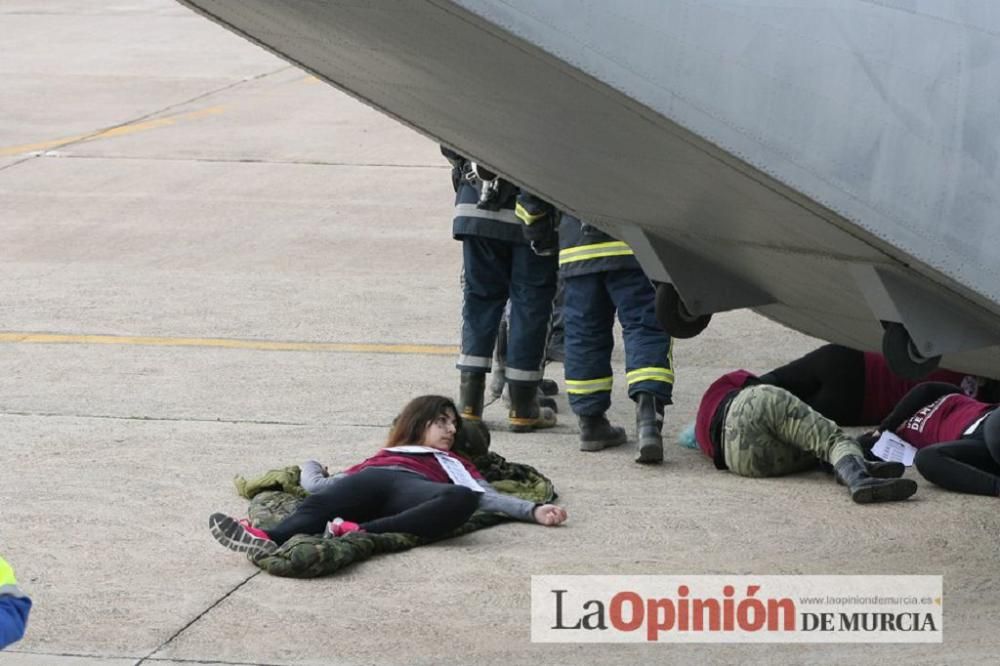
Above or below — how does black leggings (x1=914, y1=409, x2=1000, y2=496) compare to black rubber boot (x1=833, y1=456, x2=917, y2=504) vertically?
above

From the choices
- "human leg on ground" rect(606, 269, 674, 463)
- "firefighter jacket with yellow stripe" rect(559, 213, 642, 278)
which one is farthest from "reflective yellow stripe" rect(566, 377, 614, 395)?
"firefighter jacket with yellow stripe" rect(559, 213, 642, 278)

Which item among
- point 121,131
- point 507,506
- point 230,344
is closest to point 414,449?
point 507,506

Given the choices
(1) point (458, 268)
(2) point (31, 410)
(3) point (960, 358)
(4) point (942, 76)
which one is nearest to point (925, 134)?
(4) point (942, 76)

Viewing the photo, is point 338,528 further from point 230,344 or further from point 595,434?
point 230,344

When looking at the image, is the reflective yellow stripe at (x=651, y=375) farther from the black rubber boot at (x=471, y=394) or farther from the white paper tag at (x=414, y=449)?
the white paper tag at (x=414, y=449)

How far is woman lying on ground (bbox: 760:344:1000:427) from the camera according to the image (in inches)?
314

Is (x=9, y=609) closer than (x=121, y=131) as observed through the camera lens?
Yes

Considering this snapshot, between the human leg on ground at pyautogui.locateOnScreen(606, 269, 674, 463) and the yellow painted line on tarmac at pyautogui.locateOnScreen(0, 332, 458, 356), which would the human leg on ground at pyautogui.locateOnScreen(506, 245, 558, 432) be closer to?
the human leg on ground at pyautogui.locateOnScreen(606, 269, 674, 463)

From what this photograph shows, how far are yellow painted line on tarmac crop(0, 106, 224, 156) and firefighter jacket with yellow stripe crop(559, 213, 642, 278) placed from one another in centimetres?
928

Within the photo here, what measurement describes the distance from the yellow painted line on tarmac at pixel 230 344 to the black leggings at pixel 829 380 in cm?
226

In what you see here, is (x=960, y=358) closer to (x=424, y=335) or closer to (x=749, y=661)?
(x=749, y=661)

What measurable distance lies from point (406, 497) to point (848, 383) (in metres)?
2.48

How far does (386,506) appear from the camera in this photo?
6.55 m

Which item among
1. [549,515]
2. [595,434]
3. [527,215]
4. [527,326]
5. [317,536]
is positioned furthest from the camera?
[527,326]
